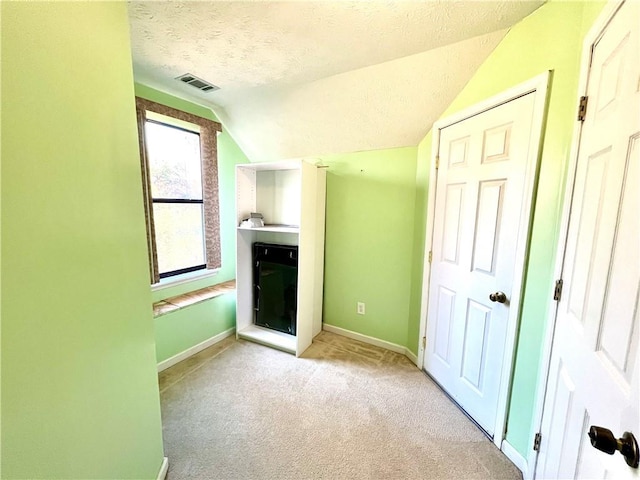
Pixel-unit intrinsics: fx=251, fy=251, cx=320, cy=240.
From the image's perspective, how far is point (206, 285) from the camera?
2.83 m

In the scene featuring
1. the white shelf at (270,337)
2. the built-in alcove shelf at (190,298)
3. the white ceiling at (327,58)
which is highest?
the white ceiling at (327,58)

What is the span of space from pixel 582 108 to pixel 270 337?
279 centimetres

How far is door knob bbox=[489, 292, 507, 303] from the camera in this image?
1.51 meters

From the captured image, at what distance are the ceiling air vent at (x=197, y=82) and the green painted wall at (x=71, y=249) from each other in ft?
3.65

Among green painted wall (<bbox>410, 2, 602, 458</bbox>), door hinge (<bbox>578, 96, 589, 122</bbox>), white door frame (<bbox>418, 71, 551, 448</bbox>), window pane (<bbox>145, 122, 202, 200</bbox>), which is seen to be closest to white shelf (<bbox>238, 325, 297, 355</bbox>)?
window pane (<bbox>145, 122, 202, 200</bbox>)

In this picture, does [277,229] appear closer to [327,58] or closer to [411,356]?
[327,58]

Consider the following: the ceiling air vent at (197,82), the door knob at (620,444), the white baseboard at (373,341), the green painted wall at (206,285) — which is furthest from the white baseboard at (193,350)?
the door knob at (620,444)

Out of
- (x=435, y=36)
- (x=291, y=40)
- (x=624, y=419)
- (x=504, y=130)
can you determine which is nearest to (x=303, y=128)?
(x=291, y=40)

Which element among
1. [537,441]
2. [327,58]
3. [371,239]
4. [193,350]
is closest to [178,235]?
[193,350]

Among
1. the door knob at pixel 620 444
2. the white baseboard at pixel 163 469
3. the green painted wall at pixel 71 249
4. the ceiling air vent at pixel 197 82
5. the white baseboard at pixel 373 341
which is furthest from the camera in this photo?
the white baseboard at pixel 373 341

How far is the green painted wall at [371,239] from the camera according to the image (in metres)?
2.44

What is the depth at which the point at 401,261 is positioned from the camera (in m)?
2.47

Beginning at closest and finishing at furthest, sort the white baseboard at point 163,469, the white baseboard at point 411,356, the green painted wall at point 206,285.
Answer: the white baseboard at point 163,469
the green painted wall at point 206,285
the white baseboard at point 411,356

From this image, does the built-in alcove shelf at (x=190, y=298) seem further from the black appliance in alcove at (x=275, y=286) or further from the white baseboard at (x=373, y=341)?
the white baseboard at (x=373, y=341)
